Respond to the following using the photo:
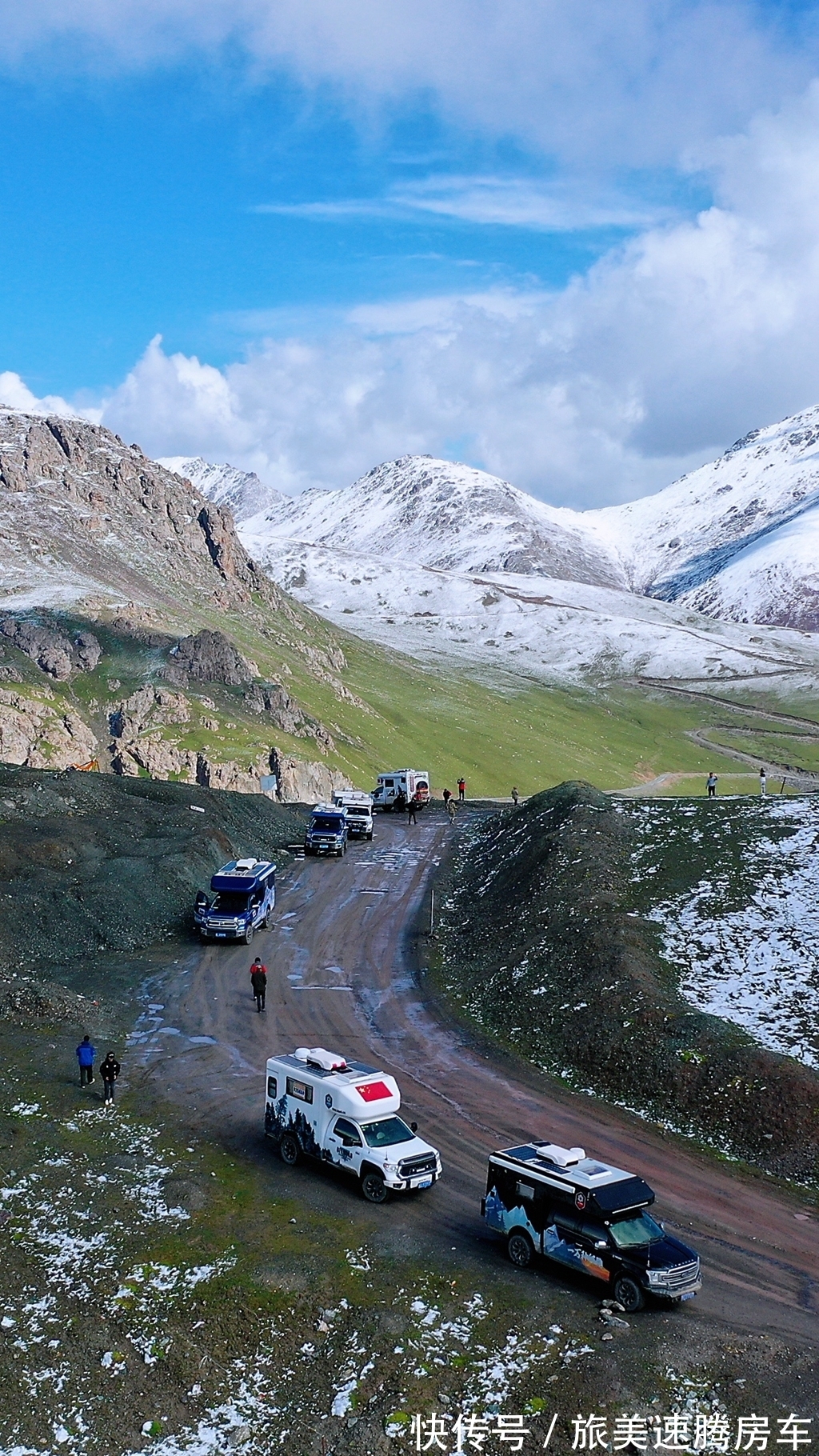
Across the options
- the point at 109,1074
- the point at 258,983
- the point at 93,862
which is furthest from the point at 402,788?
the point at 109,1074

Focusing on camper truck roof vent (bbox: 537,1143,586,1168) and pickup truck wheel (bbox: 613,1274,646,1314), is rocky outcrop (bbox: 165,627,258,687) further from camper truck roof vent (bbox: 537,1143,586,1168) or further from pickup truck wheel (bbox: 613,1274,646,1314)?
pickup truck wheel (bbox: 613,1274,646,1314)

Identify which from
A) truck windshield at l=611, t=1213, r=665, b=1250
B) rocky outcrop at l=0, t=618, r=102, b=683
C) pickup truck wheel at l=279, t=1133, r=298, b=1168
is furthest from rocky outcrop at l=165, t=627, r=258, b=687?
truck windshield at l=611, t=1213, r=665, b=1250

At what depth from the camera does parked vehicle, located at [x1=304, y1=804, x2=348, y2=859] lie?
233 ft

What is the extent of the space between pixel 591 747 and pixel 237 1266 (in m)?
166

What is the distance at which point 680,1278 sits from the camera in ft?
67.3

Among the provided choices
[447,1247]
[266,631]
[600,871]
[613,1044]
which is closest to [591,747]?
[266,631]

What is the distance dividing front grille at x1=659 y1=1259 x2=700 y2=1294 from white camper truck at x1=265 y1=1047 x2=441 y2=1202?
710 cm

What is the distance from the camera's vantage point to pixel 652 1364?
18656mm

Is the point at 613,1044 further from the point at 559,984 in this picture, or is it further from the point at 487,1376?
the point at 487,1376

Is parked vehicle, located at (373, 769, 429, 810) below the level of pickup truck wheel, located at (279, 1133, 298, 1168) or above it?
above

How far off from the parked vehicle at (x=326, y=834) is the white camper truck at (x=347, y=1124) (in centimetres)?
4190

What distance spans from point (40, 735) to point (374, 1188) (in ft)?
308

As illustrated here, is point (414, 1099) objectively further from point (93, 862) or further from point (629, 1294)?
point (93, 862)

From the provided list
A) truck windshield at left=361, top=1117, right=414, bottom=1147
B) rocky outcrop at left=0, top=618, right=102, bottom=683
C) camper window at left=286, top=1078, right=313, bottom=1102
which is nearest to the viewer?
truck windshield at left=361, top=1117, right=414, bottom=1147
